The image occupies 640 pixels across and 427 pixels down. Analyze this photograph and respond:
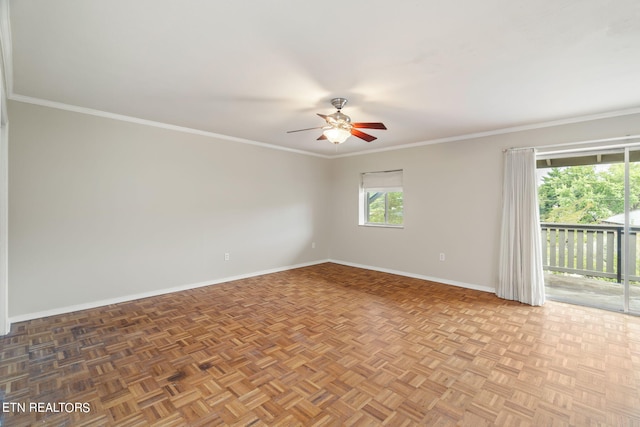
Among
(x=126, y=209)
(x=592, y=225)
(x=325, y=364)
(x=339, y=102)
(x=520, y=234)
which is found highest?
(x=339, y=102)

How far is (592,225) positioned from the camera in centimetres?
374

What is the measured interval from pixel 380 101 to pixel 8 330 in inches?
173

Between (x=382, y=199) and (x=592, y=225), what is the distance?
313cm

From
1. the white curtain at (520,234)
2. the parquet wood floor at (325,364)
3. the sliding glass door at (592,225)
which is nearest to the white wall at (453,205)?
the white curtain at (520,234)

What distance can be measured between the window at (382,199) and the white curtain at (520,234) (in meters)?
1.73

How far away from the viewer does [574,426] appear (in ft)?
5.58

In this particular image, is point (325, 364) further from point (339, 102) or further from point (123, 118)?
point (123, 118)

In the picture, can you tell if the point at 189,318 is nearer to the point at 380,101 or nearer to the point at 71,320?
the point at 71,320

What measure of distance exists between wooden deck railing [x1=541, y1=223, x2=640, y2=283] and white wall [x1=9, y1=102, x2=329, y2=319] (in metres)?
4.24

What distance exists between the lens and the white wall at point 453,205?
13.0 feet

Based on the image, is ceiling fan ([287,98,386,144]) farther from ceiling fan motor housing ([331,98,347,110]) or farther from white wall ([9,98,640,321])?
white wall ([9,98,640,321])

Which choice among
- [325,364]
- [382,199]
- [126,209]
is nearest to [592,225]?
[382,199]

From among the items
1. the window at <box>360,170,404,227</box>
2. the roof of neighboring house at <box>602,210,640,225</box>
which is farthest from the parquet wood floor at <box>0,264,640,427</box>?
the window at <box>360,170,404,227</box>

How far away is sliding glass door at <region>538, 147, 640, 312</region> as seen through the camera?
11.4 feet
